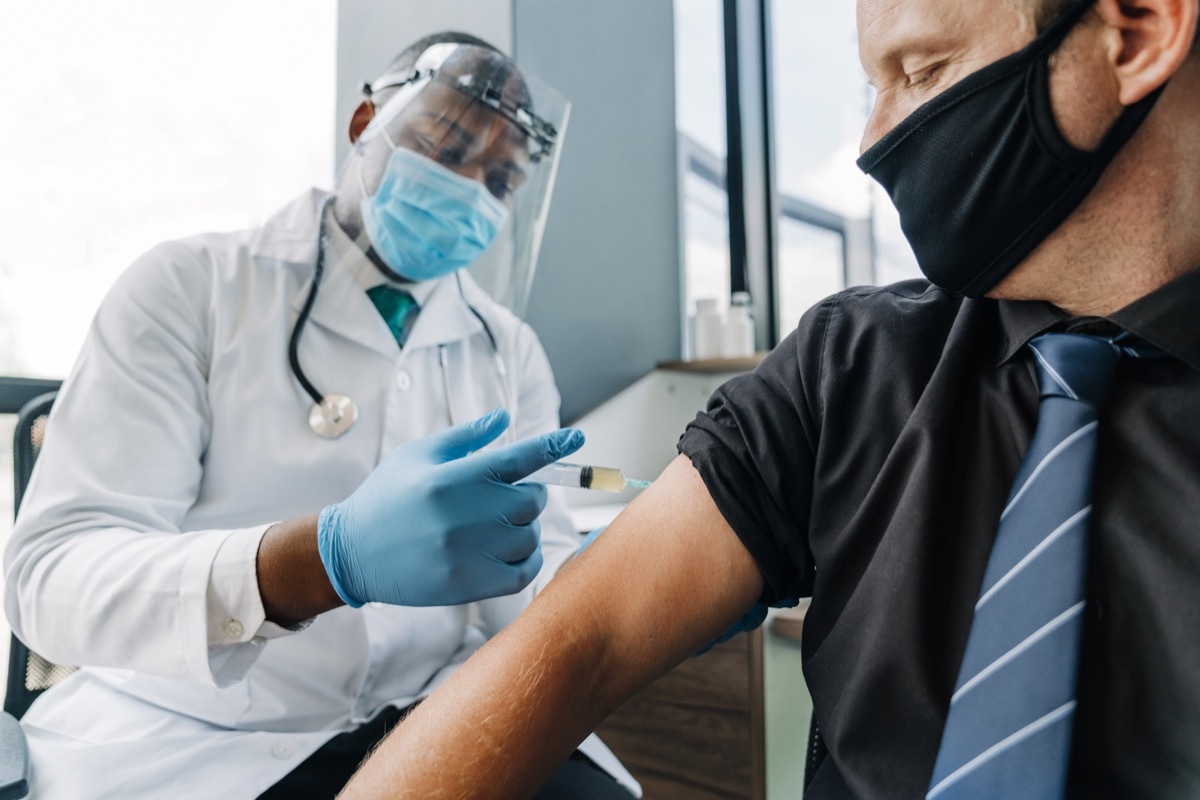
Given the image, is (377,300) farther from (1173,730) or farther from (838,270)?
(838,270)

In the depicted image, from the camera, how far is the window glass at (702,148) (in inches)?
105

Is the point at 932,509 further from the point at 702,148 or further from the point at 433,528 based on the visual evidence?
the point at 702,148

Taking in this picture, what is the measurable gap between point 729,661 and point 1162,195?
1134 mm

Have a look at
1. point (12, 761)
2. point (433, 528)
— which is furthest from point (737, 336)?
point (12, 761)

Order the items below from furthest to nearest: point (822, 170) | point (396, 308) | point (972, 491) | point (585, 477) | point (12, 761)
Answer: point (822, 170), point (396, 308), point (585, 477), point (12, 761), point (972, 491)

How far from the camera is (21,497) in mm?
1145

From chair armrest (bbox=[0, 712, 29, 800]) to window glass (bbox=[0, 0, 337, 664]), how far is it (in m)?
0.42

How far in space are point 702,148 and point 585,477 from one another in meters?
2.02

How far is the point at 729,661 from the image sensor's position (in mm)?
1574

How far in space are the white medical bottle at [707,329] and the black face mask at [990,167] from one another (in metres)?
1.50

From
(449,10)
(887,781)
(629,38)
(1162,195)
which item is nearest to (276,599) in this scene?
(887,781)

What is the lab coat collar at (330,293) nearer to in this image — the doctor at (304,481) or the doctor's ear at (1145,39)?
the doctor at (304,481)

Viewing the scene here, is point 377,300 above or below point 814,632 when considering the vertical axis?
above

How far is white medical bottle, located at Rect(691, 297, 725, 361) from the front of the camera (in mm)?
2344
